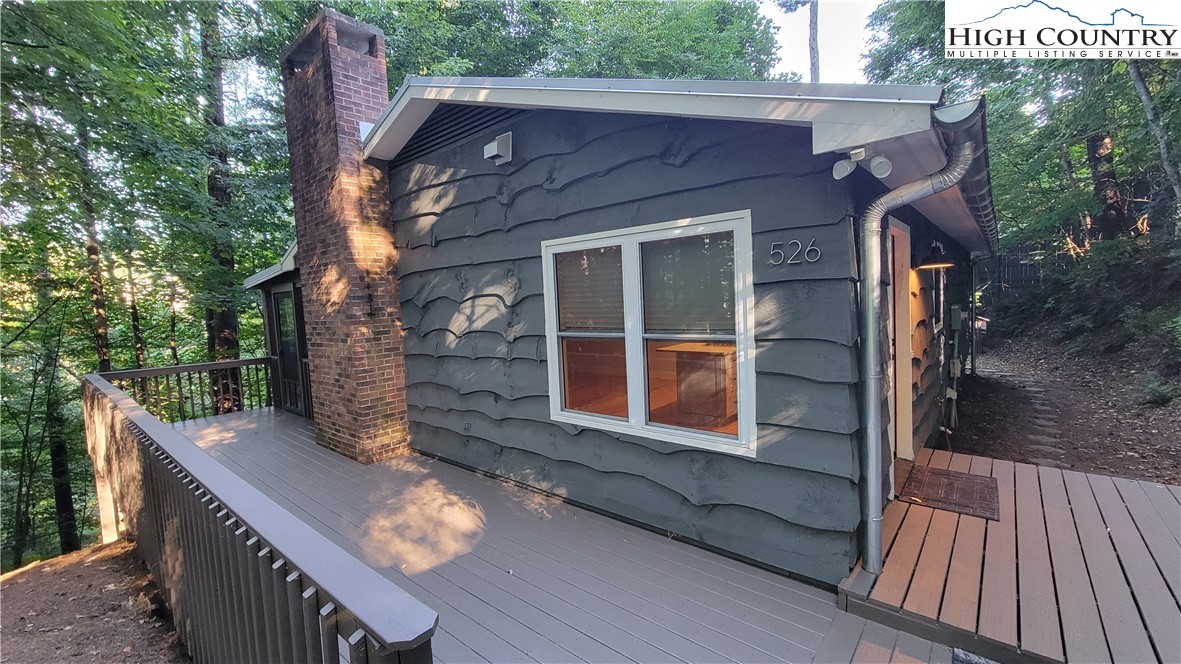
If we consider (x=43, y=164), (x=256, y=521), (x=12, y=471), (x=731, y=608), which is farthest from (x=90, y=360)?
(x=731, y=608)

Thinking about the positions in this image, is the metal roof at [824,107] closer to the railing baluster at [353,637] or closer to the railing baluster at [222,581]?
the railing baluster at [353,637]

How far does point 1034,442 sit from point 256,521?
7.06 m

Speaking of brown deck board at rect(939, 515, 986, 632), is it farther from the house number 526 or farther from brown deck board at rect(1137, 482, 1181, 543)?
the house number 526

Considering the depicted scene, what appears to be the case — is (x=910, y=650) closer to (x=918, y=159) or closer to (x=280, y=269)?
(x=918, y=159)

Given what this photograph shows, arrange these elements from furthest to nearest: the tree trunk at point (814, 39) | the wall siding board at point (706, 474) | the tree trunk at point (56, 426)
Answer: the tree trunk at point (814, 39) → the tree trunk at point (56, 426) → the wall siding board at point (706, 474)

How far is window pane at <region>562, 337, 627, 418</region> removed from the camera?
10.2 ft

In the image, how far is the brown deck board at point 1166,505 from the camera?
269 centimetres

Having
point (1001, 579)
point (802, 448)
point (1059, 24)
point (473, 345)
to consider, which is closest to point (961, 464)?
point (1001, 579)

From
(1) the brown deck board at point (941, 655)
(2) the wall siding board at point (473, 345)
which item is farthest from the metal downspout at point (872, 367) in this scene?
(2) the wall siding board at point (473, 345)

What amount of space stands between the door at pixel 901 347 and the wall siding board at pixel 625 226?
54.0 inches

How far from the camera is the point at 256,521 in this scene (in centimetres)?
148

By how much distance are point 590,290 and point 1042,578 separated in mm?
2696

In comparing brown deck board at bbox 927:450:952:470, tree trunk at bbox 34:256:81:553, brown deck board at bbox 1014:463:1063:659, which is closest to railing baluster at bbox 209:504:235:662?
brown deck board at bbox 1014:463:1063:659

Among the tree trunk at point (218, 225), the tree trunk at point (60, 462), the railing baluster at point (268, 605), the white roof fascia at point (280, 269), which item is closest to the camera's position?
the railing baluster at point (268, 605)
